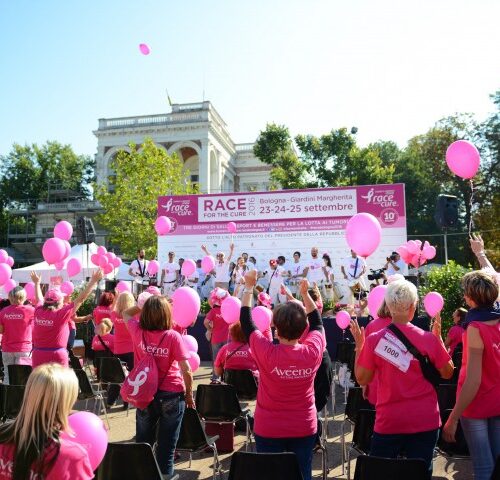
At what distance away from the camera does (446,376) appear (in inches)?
110

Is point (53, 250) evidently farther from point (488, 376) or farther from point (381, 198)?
point (381, 198)

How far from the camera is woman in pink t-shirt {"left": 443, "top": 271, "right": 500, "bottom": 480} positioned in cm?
294

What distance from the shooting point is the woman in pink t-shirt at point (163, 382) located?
3.55 meters

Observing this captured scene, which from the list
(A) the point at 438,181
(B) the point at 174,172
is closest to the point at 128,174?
(B) the point at 174,172

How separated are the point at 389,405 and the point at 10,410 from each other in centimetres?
404

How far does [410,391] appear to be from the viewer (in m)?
2.83

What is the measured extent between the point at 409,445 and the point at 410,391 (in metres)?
0.33

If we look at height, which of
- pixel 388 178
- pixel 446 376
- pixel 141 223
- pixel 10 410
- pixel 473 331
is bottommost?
pixel 10 410

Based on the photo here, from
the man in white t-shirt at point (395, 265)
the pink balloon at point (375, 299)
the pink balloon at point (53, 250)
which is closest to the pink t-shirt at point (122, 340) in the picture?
the pink balloon at point (53, 250)

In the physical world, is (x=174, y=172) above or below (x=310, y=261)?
above

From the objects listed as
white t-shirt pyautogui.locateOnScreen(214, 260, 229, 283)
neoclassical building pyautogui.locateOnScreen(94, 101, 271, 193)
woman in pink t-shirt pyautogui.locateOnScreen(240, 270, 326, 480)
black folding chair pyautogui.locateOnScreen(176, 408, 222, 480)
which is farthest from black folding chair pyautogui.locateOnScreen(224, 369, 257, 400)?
neoclassical building pyautogui.locateOnScreen(94, 101, 271, 193)

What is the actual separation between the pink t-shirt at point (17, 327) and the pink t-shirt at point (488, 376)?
5.28m

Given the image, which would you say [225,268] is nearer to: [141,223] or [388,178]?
[141,223]

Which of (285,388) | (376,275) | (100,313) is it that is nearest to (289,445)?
(285,388)
